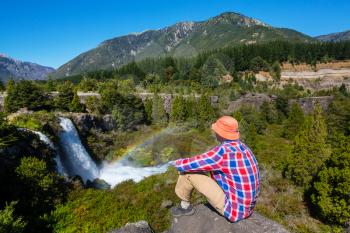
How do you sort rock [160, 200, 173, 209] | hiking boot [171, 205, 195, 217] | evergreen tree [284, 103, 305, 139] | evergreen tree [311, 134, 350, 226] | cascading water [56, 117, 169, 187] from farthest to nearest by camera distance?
evergreen tree [284, 103, 305, 139], cascading water [56, 117, 169, 187], evergreen tree [311, 134, 350, 226], rock [160, 200, 173, 209], hiking boot [171, 205, 195, 217]

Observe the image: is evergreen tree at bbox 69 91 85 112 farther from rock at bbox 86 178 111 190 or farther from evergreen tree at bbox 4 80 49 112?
rock at bbox 86 178 111 190

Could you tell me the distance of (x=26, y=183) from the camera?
43.0 ft

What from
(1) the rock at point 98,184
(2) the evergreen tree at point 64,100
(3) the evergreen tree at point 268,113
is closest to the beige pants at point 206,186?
(1) the rock at point 98,184

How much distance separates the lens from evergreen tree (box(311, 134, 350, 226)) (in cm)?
1398

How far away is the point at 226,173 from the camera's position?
486 cm

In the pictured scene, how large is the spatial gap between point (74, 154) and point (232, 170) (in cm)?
2320

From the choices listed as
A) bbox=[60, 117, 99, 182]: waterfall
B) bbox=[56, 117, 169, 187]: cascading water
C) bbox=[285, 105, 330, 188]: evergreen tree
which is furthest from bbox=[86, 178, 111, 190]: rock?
bbox=[285, 105, 330, 188]: evergreen tree

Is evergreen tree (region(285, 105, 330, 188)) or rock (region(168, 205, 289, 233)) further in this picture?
evergreen tree (region(285, 105, 330, 188))

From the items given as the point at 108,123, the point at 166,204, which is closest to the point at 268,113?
the point at 108,123

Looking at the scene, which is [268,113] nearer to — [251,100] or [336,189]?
[251,100]

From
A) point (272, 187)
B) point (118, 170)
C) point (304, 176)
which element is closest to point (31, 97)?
point (118, 170)

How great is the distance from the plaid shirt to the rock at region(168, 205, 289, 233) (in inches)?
23.9

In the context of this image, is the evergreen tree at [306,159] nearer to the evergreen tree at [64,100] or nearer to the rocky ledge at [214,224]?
the rocky ledge at [214,224]

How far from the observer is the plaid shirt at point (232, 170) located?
15.4 ft
